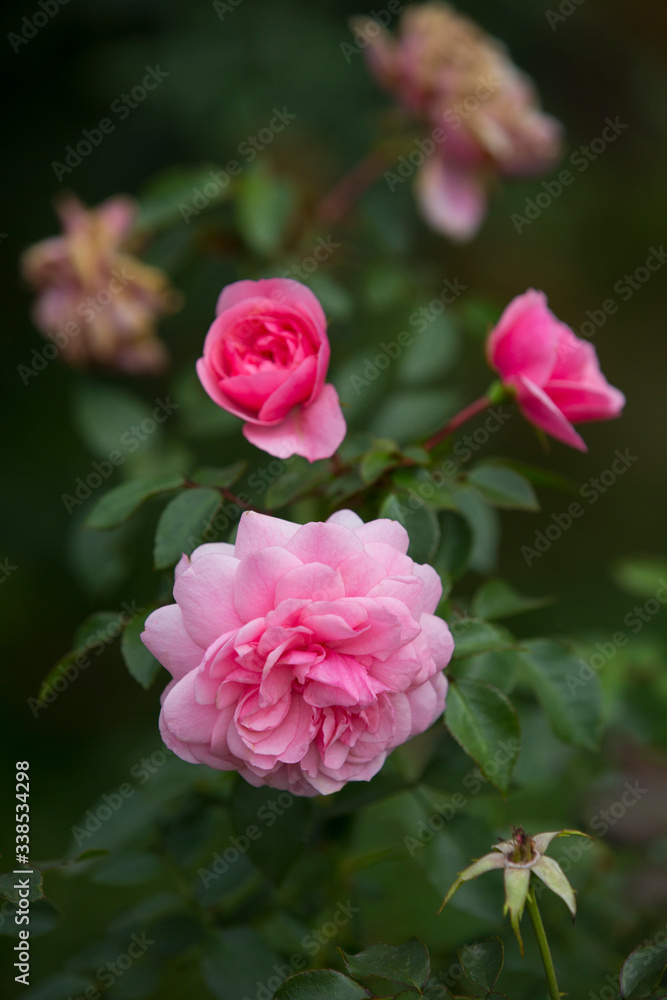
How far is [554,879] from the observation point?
2.00 feet

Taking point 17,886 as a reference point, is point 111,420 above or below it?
above

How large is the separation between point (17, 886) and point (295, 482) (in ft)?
1.51

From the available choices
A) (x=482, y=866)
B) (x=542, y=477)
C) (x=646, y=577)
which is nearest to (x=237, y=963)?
(x=482, y=866)

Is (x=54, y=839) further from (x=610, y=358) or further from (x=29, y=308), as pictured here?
(x=610, y=358)

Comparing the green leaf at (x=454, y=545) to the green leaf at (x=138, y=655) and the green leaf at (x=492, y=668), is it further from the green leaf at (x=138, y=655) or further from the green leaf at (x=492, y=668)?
the green leaf at (x=138, y=655)

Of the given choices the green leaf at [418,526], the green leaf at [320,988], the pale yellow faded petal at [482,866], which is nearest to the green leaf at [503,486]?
the green leaf at [418,526]

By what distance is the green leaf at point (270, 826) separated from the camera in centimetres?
80

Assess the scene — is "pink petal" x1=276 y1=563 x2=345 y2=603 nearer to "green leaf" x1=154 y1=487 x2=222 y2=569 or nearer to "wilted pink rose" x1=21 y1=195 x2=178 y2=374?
"green leaf" x1=154 y1=487 x2=222 y2=569

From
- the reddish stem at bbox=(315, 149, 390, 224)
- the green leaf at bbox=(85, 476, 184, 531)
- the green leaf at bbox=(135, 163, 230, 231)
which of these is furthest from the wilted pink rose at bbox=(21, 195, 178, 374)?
the green leaf at bbox=(85, 476, 184, 531)

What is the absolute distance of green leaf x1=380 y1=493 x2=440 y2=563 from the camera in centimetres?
77

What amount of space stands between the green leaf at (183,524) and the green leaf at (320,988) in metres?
0.37

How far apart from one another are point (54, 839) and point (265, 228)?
1574 millimetres

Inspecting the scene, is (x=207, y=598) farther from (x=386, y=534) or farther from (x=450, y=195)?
(x=450, y=195)

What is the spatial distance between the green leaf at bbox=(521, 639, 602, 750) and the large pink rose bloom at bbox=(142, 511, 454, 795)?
0.84 feet
